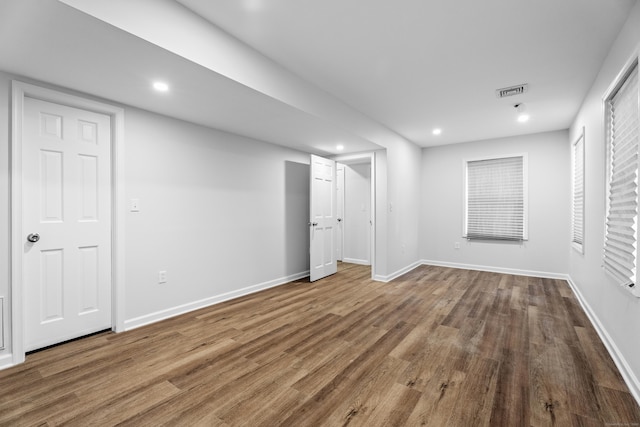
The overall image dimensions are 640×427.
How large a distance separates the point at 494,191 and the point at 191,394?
568cm

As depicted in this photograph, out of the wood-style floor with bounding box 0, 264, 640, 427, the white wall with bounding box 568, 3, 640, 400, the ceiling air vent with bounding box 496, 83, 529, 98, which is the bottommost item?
the wood-style floor with bounding box 0, 264, 640, 427

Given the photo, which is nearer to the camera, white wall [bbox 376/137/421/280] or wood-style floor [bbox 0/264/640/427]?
wood-style floor [bbox 0/264/640/427]

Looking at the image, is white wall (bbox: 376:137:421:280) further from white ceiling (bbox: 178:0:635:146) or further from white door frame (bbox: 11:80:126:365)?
white door frame (bbox: 11:80:126:365)

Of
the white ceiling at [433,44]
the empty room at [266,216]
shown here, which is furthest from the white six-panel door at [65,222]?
the white ceiling at [433,44]

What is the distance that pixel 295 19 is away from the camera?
81.8 inches

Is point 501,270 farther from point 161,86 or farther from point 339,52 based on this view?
point 161,86

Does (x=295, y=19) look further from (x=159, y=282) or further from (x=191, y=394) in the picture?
(x=159, y=282)

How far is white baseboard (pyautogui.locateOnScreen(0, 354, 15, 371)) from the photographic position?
215cm

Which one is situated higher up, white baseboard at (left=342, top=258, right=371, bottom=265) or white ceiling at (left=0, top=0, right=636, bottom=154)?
white ceiling at (left=0, top=0, right=636, bottom=154)

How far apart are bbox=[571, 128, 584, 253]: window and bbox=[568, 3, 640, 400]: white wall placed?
198 mm

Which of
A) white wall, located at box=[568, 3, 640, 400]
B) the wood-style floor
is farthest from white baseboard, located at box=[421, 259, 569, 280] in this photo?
the wood-style floor

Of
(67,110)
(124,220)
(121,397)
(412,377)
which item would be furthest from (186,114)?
(412,377)

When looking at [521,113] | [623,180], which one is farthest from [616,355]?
[521,113]

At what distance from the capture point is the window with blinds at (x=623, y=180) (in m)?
1.92
